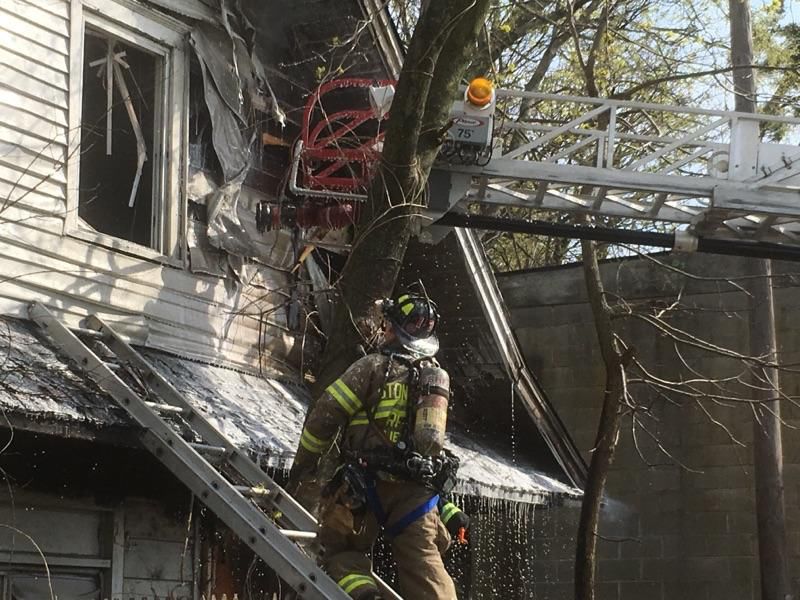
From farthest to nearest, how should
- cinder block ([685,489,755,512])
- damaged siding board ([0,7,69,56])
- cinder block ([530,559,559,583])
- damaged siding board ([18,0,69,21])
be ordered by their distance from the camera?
cinder block ([530,559,559,583]) → cinder block ([685,489,755,512]) → damaged siding board ([18,0,69,21]) → damaged siding board ([0,7,69,56])

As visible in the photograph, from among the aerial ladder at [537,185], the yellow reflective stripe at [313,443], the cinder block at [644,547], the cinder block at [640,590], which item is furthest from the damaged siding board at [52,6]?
the cinder block at [640,590]

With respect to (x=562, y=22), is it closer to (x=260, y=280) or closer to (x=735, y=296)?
(x=735, y=296)

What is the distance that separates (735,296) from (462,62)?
754 cm

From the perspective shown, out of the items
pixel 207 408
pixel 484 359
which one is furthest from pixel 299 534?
pixel 484 359

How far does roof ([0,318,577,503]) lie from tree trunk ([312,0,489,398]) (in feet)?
4.24

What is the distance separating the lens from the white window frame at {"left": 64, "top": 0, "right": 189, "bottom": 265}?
8.58m

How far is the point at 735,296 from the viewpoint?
13852mm

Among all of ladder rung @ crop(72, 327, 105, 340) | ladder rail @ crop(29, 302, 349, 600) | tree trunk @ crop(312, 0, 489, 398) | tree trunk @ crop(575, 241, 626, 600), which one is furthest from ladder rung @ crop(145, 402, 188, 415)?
tree trunk @ crop(575, 241, 626, 600)

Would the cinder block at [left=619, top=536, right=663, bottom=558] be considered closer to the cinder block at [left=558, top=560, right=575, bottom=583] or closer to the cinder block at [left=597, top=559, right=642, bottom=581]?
the cinder block at [left=597, top=559, right=642, bottom=581]

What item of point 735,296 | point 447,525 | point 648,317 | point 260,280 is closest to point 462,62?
point 447,525

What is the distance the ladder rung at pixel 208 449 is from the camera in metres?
6.95

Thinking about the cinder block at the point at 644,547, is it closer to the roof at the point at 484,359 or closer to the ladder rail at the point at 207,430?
the roof at the point at 484,359

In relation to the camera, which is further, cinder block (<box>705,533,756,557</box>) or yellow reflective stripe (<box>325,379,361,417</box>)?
cinder block (<box>705,533,756,557</box>)

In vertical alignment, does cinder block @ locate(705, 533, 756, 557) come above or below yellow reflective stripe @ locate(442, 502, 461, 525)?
below
